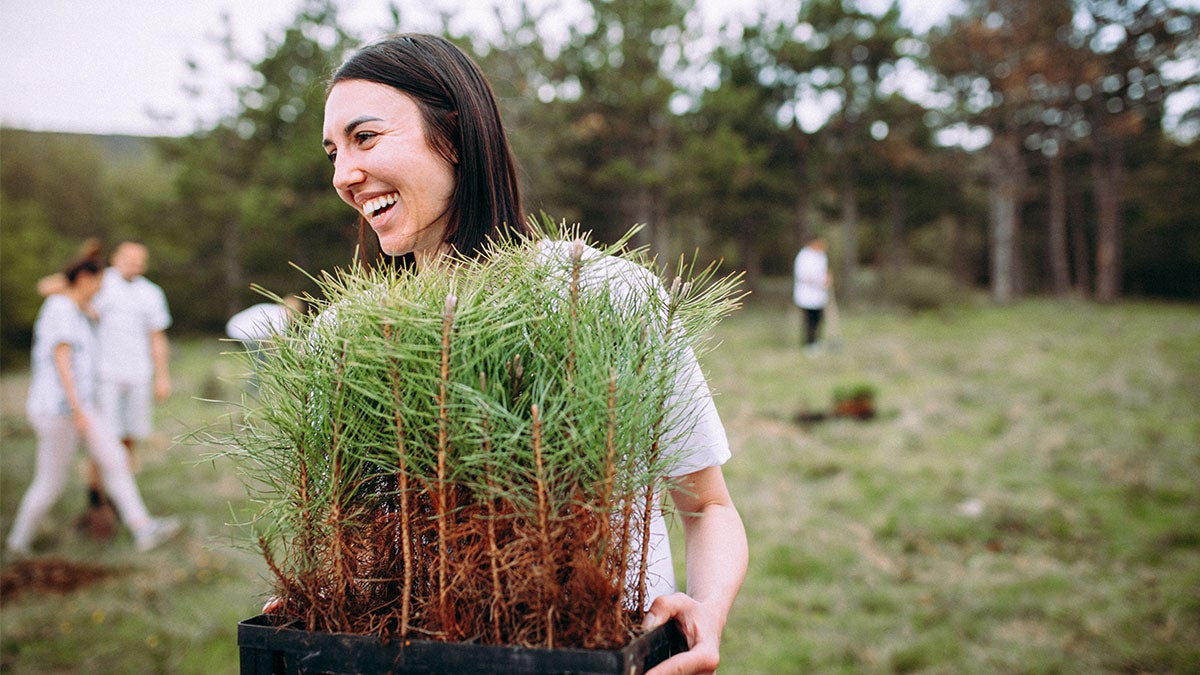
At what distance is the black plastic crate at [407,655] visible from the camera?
32.4 inches

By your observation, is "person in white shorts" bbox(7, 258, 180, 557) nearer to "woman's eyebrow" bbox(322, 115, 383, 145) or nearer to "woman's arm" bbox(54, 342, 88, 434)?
"woman's arm" bbox(54, 342, 88, 434)

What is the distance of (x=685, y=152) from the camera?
22.5 m

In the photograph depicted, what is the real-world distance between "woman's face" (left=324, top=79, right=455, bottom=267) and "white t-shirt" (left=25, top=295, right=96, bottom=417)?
528 cm

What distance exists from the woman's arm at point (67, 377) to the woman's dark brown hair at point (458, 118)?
5.12 meters

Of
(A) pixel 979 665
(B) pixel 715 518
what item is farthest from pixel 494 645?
(A) pixel 979 665

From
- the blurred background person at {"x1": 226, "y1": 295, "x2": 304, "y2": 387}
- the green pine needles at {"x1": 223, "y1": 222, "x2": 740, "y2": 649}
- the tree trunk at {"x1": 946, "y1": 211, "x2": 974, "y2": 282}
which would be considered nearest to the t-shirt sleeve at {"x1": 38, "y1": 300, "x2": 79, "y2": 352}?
Result: the blurred background person at {"x1": 226, "y1": 295, "x2": 304, "y2": 387}

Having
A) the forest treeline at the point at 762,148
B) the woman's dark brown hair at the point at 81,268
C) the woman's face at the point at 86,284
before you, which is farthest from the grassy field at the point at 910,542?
the forest treeline at the point at 762,148

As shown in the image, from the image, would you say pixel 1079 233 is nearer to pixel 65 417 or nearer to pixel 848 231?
pixel 848 231

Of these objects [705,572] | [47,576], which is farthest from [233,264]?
[705,572]

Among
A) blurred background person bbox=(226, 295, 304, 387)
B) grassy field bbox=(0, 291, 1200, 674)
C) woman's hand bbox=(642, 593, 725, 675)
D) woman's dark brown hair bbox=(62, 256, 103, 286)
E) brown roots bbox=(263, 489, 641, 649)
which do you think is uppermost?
woman's dark brown hair bbox=(62, 256, 103, 286)

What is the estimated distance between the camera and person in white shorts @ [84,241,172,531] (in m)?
6.47

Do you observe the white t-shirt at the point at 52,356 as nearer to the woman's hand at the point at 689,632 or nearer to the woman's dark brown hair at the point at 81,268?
the woman's dark brown hair at the point at 81,268

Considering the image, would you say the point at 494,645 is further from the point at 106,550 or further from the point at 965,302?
the point at 965,302

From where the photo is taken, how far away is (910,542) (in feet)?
18.6
